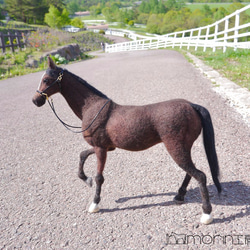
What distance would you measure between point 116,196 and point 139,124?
3.67 ft

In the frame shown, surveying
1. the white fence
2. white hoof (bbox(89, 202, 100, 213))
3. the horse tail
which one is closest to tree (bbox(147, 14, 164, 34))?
the white fence

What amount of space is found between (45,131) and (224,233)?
4164 mm

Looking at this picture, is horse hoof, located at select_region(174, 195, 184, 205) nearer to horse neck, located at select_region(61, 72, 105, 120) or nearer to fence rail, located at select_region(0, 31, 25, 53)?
horse neck, located at select_region(61, 72, 105, 120)

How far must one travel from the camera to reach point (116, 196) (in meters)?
2.86

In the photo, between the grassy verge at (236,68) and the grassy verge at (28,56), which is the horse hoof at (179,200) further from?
the grassy verge at (28,56)

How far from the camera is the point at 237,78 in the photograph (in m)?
6.54

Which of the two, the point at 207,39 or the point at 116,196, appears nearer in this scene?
the point at 116,196

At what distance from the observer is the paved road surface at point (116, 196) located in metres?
2.22

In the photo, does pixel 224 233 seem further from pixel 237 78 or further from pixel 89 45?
pixel 89 45

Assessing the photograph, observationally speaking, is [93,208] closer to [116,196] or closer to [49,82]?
[116,196]

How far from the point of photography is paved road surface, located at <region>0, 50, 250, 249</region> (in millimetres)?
2217

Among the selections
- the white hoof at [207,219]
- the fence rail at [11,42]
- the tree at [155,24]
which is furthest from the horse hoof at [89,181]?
the tree at [155,24]

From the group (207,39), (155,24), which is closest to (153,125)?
(207,39)

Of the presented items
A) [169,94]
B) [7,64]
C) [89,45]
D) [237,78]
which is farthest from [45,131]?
[89,45]
